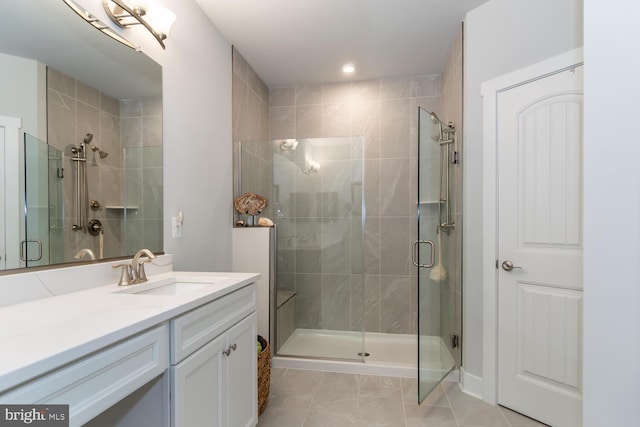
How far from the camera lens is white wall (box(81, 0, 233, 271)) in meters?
1.80

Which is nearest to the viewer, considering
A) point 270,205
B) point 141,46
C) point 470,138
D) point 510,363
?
point 141,46

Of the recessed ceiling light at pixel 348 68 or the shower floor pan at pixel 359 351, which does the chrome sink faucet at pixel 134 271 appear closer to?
the shower floor pan at pixel 359 351

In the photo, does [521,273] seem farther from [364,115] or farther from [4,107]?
[4,107]

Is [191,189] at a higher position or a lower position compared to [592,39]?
lower

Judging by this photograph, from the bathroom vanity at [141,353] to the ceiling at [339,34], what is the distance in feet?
6.08

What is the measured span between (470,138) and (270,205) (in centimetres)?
174

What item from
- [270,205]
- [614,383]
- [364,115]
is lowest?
[614,383]

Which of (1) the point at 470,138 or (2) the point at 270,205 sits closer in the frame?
(1) the point at 470,138

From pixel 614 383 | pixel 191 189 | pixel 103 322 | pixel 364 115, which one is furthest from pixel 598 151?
pixel 364 115

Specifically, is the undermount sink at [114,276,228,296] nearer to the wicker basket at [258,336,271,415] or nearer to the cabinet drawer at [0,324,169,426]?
the cabinet drawer at [0,324,169,426]

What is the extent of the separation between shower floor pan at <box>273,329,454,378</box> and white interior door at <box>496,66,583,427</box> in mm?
429

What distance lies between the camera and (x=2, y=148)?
971mm

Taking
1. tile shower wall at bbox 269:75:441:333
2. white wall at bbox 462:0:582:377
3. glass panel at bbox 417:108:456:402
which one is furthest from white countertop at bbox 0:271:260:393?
tile shower wall at bbox 269:75:441:333

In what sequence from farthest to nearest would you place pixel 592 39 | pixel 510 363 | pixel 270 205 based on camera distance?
pixel 270 205 → pixel 510 363 → pixel 592 39
